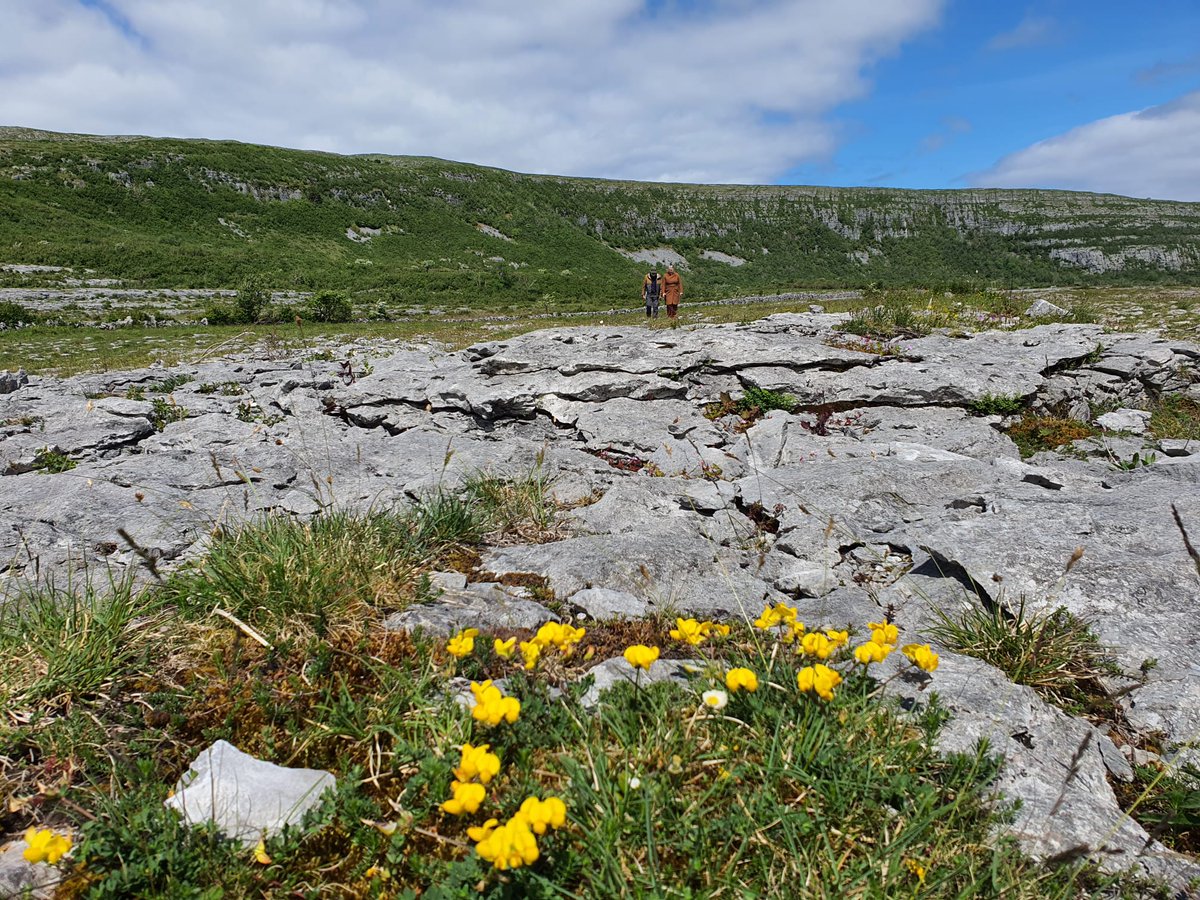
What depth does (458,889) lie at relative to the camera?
1.75 m

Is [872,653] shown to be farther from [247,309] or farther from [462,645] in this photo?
[247,309]

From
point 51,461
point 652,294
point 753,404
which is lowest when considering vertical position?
point 51,461

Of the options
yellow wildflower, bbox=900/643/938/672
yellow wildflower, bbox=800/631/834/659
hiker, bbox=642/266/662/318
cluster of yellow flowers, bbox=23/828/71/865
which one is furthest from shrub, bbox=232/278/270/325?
yellow wildflower, bbox=900/643/938/672

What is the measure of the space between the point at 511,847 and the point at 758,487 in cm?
A: 457

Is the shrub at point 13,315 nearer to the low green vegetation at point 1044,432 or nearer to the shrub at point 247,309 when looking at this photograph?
the shrub at point 247,309

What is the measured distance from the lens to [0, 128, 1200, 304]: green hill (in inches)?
1804

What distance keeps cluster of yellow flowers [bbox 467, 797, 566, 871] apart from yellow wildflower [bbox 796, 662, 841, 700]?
105cm

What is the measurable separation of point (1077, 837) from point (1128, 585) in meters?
2.04

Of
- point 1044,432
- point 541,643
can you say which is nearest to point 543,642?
point 541,643

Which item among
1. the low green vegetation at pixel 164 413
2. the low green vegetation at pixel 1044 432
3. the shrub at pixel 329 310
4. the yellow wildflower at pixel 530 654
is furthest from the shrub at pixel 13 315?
the low green vegetation at pixel 1044 432

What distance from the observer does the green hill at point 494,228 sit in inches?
1804

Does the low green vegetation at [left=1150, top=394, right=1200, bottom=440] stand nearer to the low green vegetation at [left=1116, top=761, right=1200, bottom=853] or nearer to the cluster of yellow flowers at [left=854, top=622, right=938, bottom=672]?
the low green vegetation at [left=1116, top=761, right=1200, bottom=853]

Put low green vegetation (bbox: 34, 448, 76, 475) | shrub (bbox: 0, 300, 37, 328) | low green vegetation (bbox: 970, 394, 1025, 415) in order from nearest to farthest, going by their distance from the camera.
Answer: low green vegetation (bbox: 34, 448, 76, 475) < low green vegetation (bbox: 970, 394, 1025, 415) < shrub (bbox: 0, 300, 37, 328)

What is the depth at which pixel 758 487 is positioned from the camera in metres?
5.77
